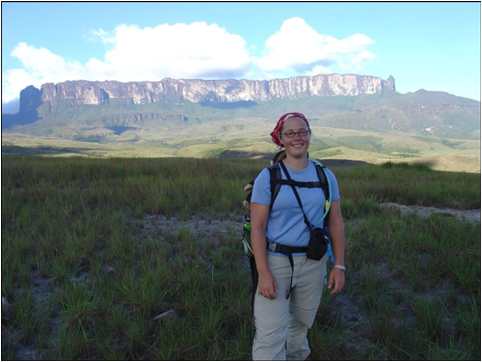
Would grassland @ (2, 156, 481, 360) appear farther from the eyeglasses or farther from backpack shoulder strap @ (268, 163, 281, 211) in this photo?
the eyeglasses

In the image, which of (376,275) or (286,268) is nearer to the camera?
(286,268)

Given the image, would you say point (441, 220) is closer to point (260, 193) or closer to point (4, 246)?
point (260, 193)

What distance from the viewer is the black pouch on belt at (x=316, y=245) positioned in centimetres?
318

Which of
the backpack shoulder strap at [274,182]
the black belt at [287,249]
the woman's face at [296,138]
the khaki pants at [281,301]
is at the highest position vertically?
the woman's face at [296,138]

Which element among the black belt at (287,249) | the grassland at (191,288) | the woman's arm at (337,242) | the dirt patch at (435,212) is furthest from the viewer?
the dirt patch at (435,212)

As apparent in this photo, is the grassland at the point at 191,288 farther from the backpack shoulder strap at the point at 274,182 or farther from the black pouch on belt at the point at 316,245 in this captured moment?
the backpack shoulder strap at the point at 274,182

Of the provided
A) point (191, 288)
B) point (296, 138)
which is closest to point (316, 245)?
point (296, 138)

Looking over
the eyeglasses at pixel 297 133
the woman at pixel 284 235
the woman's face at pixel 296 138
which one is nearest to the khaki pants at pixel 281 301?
the woman at pixel 284 235

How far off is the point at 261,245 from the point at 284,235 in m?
0.21

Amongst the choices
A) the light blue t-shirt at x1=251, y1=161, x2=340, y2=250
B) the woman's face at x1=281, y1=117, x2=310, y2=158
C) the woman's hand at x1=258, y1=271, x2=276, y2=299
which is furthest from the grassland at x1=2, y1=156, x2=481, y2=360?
the woman's face at x1=281, y1=117, x2=310, y2=158

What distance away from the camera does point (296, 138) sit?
3180mm

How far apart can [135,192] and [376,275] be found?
6403 millimetres

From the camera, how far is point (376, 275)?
542 cm

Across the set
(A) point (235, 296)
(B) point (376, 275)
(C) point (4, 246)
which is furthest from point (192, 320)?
(C) point (4, 246)
